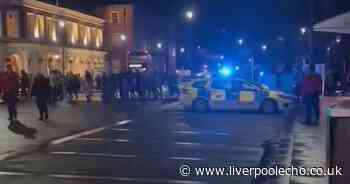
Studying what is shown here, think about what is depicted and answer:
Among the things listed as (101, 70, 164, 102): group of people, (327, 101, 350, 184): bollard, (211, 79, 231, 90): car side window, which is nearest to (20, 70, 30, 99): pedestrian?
(101, 70, 164, 102): group of people

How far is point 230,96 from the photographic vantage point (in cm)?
2488

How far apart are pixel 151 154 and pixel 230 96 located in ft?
41.4

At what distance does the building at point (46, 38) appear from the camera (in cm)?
4662

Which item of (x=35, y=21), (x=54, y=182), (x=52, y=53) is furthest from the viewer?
(x=52, y=53)

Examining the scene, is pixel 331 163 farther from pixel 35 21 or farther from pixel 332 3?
pixel 35 21

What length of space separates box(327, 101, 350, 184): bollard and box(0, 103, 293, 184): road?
151 inches

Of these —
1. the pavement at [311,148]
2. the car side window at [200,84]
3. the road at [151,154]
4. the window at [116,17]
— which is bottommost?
the road at [151,154]

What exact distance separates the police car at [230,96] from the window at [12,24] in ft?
83.9

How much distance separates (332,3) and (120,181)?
3126 centimetres

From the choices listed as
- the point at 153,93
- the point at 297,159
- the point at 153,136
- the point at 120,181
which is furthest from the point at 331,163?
the point at 153,93

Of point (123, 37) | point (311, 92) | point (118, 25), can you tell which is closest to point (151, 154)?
point (311, 92)

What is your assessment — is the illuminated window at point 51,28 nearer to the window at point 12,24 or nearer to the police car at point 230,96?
the window at point 12,24

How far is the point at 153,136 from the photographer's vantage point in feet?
52.9

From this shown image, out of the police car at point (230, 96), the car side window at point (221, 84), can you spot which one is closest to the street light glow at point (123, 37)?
the police car at point (230, 96)
